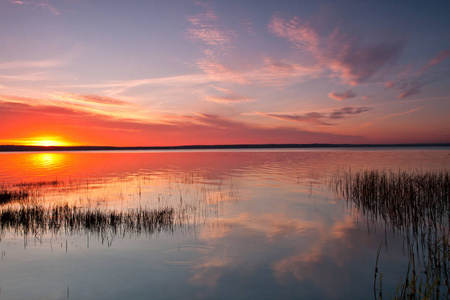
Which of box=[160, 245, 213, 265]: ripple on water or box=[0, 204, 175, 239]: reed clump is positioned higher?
box=[0, 204, 175, 239]: reed clump

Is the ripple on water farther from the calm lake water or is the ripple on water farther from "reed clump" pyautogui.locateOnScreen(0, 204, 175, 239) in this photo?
"reed clump" pyautogui.locateOnScreen(0, 204, 175, 239)

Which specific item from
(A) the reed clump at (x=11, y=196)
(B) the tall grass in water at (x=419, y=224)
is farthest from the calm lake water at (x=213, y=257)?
(A) the reed clump at (x=11, y=196)

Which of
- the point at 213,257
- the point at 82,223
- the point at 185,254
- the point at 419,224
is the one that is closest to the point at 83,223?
the point at 82,223

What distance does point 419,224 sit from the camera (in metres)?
11.4

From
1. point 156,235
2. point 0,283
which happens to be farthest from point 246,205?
point 0,283

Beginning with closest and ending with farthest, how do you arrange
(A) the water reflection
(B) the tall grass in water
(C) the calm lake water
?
(B) the tall grass in water → (C) the calm lake water → (A) the water reflection

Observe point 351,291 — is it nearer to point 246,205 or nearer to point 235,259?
point 235,259

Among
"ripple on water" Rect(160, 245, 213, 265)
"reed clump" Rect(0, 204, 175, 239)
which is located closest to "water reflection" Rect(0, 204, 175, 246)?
"reed clump" Rect(0, 204, 175, 239)

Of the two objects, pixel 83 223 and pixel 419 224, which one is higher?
pixel 419 224

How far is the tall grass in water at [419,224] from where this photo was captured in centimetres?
664

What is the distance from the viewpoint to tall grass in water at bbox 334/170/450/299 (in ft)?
21.8

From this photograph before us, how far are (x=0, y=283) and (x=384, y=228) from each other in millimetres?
13021

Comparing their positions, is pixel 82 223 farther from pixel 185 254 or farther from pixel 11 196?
pixel 11 196

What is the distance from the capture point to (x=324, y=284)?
24.4ft
